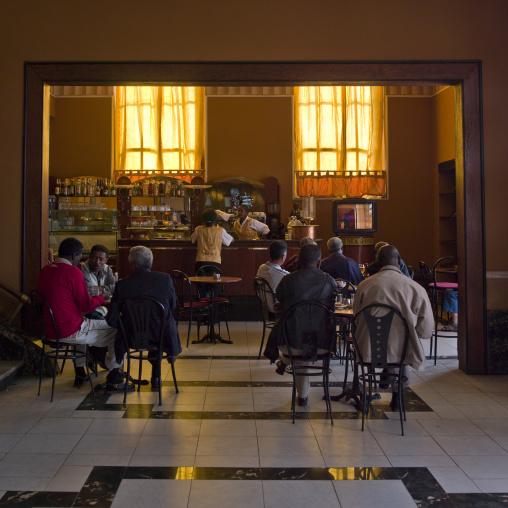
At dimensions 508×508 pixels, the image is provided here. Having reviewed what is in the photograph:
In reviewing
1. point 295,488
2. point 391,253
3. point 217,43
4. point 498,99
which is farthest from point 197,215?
point 295,488

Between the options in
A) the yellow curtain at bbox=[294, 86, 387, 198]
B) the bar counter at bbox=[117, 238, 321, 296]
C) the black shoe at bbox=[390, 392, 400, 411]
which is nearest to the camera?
the black shoe at bbox=[390, 392, 400, 411]

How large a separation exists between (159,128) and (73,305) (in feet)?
26.3

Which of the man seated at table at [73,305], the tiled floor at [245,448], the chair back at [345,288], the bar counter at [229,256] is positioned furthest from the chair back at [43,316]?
the bar counter at [229,256]

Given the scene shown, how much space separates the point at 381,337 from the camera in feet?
13.3

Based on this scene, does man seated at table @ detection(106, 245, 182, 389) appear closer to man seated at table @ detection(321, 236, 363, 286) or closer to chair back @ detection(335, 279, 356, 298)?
chair back @ detection(335, 279, 356, 298)

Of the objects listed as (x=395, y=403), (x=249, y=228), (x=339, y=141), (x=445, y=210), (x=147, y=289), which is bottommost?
(x=395, y=403)

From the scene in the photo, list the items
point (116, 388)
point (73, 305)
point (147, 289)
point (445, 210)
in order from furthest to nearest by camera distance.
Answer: point (445, 210)
point (116, 388)
point (73, 305)
point (147, 289)

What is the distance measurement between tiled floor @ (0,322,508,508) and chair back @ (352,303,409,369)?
0.49 m

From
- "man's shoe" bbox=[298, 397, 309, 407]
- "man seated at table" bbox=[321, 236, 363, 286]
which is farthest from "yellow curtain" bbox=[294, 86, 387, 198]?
"man's shoe" bbox=[298, 397, 309, 407]

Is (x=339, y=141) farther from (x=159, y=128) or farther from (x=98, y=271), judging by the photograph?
(x=98, y=271)

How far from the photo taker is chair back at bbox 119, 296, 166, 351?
460 cm

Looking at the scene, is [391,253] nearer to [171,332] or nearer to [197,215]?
[171,332]

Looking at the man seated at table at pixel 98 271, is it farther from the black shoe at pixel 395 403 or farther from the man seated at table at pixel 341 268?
the black shoe at pixel 395 403

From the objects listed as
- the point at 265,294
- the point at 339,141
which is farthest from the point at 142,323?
the point at 339,141
